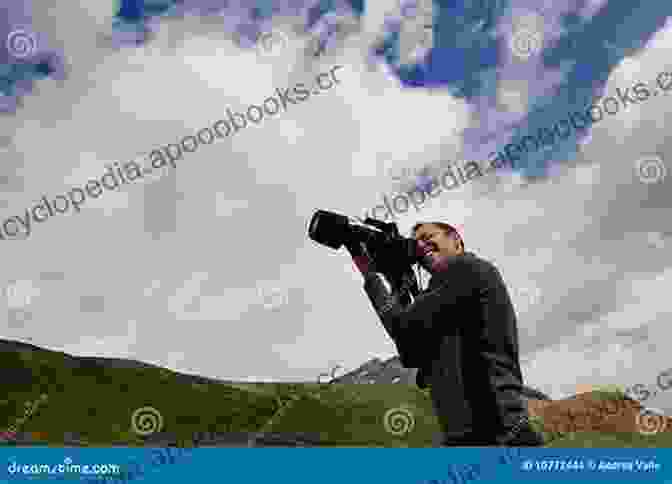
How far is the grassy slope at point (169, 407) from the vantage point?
11094 centimetres

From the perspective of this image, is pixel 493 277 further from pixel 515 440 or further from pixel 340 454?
pixel 340 454

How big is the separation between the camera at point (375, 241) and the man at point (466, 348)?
1.11 feet

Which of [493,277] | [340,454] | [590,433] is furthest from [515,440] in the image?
[590,433]

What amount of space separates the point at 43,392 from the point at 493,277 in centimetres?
13041

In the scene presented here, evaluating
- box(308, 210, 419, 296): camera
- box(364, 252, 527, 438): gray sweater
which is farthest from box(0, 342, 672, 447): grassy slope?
box(364, 252, 527, 438): gray sweater

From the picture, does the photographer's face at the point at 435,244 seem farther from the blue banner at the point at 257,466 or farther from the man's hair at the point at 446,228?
the blue banner at the point at 257,466

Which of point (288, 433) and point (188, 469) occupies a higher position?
point (288, 433)

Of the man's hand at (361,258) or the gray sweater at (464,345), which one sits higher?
the man's hand at (361,258)

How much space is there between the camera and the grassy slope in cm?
10283

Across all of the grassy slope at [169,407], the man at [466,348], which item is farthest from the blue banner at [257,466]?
the grassy slope at [169,407]

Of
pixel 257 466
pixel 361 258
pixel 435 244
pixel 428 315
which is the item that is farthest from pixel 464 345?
pixel 257 466

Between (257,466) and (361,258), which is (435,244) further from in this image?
(257,466)

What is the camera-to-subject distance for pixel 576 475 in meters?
6.59

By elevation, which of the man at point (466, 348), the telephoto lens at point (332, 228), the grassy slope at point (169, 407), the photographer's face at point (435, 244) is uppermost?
the grassy slope at point (169, 407)
